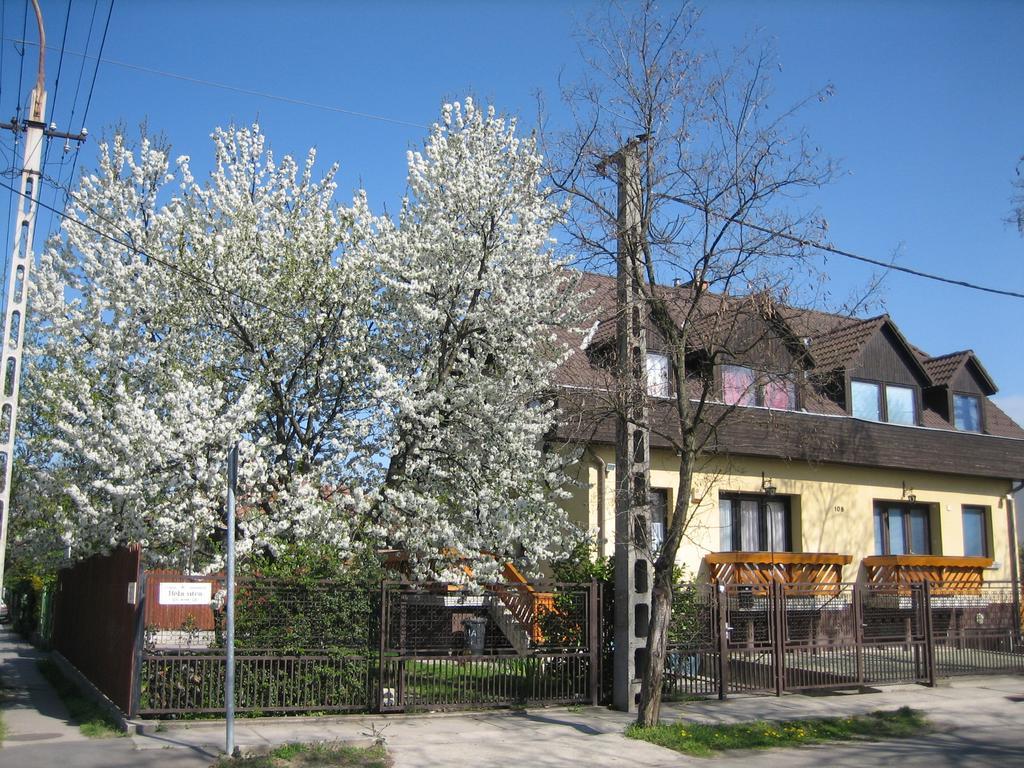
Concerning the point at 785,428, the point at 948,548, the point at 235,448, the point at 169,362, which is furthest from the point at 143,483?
the point at 948,548

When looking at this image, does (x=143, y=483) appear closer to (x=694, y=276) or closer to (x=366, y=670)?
(x=366, y=670)

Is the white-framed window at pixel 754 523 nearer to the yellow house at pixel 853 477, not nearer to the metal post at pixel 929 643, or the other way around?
the yellow house at pixel 853 477

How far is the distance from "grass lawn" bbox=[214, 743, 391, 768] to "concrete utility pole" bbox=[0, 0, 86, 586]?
17.9 ft

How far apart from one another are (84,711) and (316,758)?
5109 mm

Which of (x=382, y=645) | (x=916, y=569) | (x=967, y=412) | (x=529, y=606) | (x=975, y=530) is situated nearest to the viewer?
(x=382, y=645)

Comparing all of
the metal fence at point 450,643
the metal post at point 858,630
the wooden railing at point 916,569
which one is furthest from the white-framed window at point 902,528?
the metal post at point 858,630

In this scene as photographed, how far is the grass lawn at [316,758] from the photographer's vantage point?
10352mm

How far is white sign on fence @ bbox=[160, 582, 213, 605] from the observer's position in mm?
11961

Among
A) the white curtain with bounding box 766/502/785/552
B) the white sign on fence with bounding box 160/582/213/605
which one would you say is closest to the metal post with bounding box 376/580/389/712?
the white sign on fence with bounding box 160/582/213/605

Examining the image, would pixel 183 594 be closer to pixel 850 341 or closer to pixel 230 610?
pixel 230 610

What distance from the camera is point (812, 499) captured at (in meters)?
23.0

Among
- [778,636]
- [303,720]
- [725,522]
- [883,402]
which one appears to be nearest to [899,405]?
[883,402]

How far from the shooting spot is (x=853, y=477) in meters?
23.7

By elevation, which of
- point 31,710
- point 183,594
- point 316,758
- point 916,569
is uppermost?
point 916,569
